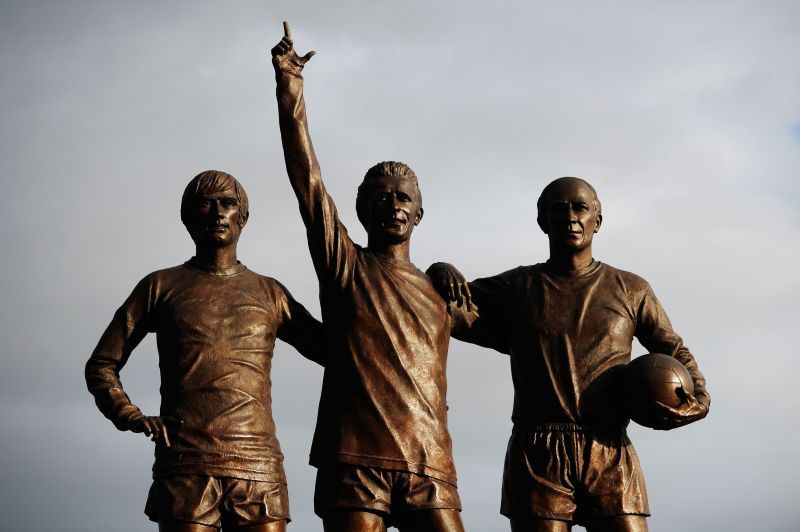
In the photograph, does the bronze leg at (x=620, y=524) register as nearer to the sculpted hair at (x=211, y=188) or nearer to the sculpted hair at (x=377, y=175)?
the sculpted hair at (x=377, y=175)

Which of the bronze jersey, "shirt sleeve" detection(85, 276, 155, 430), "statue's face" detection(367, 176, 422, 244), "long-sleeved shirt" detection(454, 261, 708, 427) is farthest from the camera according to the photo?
"statue's face" detection(367, 176, 422, 244)

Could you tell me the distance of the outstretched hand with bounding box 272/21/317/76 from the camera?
44.5ft

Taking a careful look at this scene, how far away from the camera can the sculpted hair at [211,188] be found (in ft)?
45.3

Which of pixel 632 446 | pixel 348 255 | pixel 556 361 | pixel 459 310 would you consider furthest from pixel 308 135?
pixel 632 446

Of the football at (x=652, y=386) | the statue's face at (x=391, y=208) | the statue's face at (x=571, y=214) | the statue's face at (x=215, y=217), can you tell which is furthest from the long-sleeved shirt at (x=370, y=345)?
the football at (x=652, y=386)

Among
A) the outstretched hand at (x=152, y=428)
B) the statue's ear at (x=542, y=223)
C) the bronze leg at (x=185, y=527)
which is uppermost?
the statue's ear at (x=542, y=223)

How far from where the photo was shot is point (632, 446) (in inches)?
539

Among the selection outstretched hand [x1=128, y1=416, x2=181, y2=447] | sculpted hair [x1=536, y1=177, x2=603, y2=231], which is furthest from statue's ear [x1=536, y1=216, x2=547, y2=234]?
outstretched hand [x1=128, y1=416, x2=181, y2=447]

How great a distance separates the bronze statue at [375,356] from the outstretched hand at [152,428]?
121cm

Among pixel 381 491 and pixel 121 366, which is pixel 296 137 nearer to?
pixel 121 366

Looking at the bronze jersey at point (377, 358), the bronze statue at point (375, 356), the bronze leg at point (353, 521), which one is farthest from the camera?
the bronze jersey at point (377, 358)

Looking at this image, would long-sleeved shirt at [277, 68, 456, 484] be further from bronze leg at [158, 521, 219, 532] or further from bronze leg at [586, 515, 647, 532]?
bronze leg at [586, 515, 647, 532]

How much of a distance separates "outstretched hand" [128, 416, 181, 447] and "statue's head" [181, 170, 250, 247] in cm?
169

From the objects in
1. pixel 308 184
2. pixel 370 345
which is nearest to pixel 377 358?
pixel 370 345
